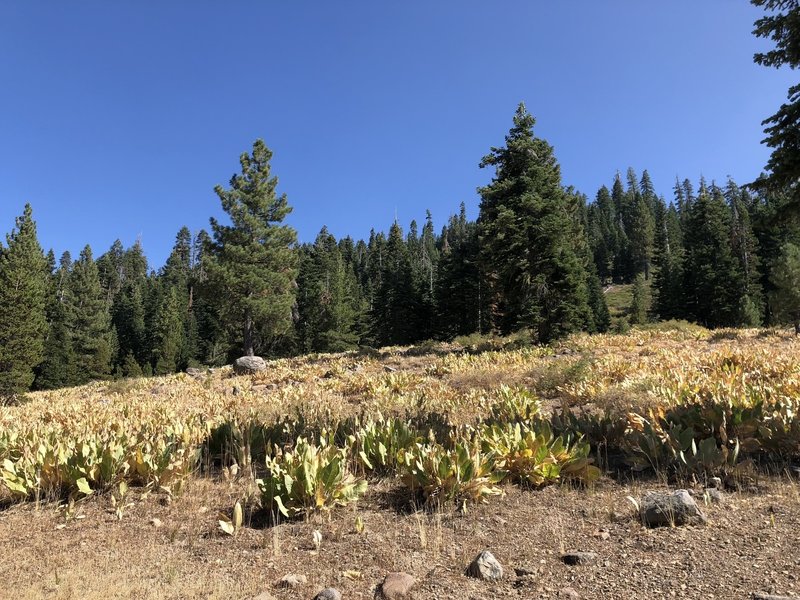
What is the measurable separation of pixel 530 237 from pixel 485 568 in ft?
57.2

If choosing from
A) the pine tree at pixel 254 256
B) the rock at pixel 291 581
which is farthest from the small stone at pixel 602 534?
the pine tree at pixel 254 256

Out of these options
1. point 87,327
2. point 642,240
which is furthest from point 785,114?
point 642,240

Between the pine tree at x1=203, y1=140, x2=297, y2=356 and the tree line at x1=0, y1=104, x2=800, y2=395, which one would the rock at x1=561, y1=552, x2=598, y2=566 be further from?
the pine tree at x1=203, y1=140, x2=297, y2=356

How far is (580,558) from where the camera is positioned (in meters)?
2.93

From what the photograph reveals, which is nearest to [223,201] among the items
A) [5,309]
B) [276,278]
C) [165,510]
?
[276,278]

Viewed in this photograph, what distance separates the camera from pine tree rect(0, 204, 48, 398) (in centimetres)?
2530

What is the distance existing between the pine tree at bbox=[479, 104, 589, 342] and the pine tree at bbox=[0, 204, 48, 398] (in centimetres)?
2626

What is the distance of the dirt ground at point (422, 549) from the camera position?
8.84ft

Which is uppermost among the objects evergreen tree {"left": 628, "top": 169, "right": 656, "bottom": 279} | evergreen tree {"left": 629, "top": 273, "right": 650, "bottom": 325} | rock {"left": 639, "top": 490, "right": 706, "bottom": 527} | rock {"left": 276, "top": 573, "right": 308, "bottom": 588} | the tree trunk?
evergreen tree {"left": 628, "top": 169, "right": 656, "bottom": 279}

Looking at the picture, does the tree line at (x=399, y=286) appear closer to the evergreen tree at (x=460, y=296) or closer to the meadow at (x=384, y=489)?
the evergreen tree at (x=460, y=296)

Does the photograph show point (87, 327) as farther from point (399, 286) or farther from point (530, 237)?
point (530, 237)

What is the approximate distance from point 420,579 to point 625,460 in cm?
294

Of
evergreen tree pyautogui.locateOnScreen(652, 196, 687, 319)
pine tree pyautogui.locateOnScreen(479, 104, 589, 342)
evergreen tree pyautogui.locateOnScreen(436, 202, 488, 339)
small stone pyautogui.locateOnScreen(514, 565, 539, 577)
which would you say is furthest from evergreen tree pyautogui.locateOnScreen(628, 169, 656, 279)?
small stone pyautogui.locateOnScreen(514, 565, 539, 577)

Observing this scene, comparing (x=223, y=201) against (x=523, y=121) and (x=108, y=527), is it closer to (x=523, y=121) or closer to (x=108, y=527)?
(x=523, y=121)
